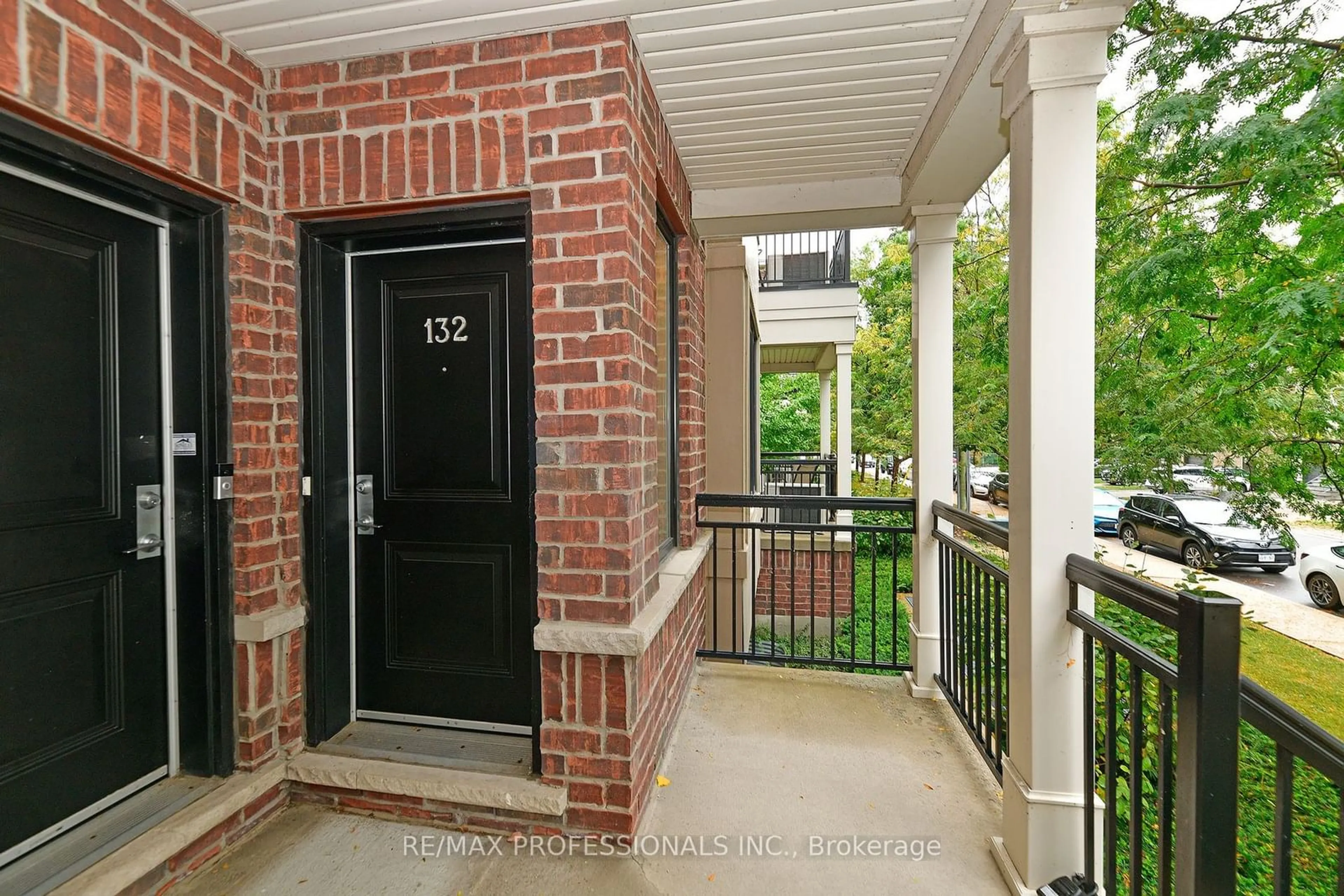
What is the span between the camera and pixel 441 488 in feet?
6.72

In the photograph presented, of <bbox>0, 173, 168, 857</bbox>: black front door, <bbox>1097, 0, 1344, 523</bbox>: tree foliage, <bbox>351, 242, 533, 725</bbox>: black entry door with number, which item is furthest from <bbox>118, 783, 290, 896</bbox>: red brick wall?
<bbox>1097, 0, 1344, 523</bbox>: tree foliage

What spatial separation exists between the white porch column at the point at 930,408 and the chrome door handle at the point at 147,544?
10.0 feet

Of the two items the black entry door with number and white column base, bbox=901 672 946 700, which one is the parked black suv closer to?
white column base, bbox=901 672 946 700

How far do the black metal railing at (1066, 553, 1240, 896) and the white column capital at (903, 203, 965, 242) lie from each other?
1903 millimetres

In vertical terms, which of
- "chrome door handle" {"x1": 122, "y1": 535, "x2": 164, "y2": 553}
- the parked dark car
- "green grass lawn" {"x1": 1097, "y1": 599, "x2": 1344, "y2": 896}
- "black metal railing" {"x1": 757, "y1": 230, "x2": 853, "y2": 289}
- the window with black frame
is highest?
"black metal railing" {"x1": 757, "y1": 230, "x2": 853, "y2": 289}

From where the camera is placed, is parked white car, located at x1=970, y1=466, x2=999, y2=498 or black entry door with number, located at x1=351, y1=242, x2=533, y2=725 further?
parked white car, located at x1=970, y1=466, x2=999, y2=498

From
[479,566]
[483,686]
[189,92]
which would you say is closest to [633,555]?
[479,566]

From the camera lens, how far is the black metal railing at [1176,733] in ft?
3.36

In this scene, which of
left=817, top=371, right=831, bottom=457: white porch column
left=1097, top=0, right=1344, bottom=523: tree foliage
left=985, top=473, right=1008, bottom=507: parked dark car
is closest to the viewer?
left=1097, top=0, right=1344, bottom=523: tree foliage

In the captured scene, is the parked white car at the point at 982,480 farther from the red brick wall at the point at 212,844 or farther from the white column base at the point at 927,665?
the red brick wall at the point at 212,844

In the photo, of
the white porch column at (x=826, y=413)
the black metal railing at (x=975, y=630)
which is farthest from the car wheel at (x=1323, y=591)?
the black metal railing at (x=975, y=630)

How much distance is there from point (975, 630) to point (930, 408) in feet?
3.55

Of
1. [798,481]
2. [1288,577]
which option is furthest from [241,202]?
[1288,577]

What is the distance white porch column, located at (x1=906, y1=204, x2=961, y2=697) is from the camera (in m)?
2.80
